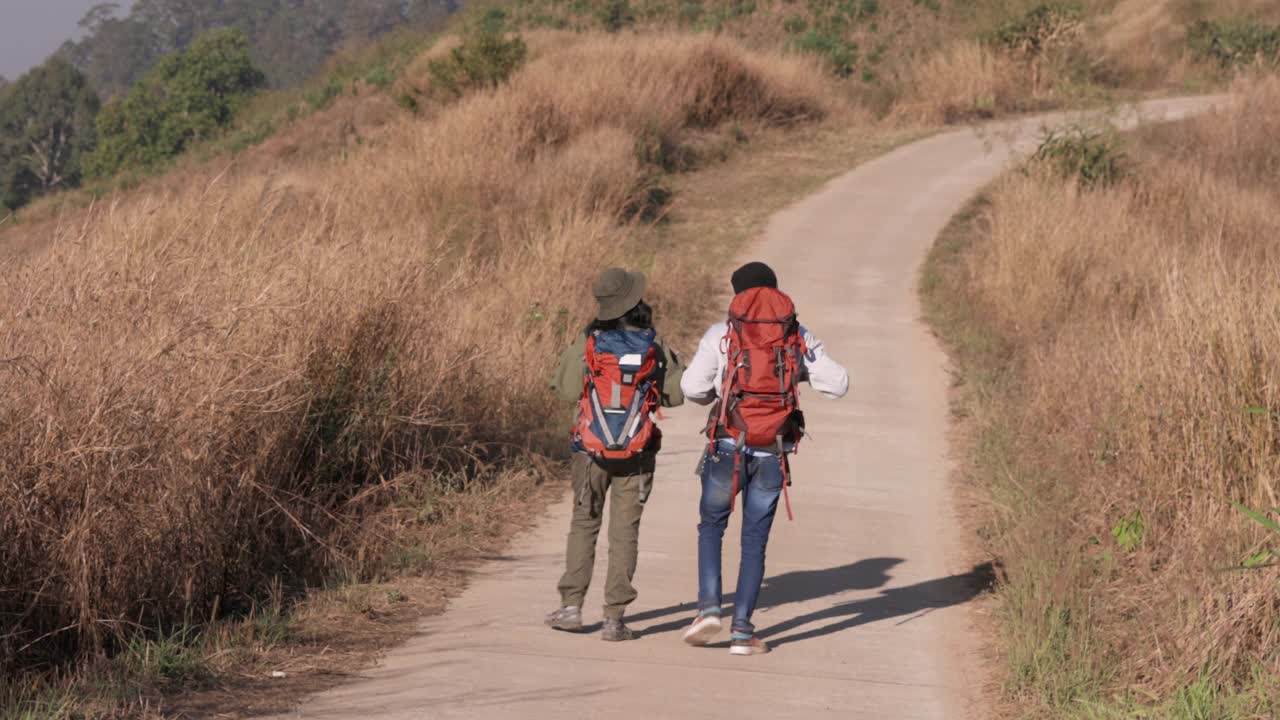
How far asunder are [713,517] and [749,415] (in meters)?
0.53

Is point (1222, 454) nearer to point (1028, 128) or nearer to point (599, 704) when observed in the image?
point (599, 704)

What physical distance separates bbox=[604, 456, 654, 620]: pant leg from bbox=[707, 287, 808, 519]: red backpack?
0.50 m

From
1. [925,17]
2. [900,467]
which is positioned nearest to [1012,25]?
[925,17]

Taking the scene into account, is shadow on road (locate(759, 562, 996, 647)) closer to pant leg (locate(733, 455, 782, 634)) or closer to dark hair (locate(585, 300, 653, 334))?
pant leg (locate(733, 455, 782, 634))

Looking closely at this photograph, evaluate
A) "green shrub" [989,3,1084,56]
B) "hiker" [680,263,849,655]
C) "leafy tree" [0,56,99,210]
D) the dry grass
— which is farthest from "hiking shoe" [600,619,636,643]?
"leafy tree" [0,56,99,210]

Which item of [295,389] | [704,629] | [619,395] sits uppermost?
[619,395]

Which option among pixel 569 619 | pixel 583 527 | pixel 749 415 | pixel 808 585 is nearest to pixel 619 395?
pixel 749 415

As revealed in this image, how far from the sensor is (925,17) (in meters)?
44.7

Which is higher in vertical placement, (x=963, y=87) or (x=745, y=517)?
(x=963, y=87)

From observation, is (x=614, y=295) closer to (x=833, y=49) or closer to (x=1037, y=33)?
(x=1037, y=33)

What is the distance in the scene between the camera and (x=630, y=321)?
22.7ft

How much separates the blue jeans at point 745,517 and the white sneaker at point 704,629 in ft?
0.17

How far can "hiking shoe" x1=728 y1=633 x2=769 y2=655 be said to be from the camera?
691cm

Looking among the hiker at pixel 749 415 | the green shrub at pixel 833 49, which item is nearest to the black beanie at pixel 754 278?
the hiker at pixel 749 415
